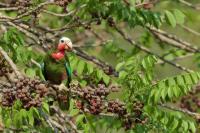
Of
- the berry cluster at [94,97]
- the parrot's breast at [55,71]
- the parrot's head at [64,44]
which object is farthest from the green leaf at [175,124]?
the parrot's head at [64,44]

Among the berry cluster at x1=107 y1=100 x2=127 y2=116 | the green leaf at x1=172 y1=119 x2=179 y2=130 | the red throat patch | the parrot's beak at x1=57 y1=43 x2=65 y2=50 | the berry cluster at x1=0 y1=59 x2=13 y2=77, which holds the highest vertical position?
the berry cluster at x1=0 y1=59 x2=13 y2=77

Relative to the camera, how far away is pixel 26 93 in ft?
16.1

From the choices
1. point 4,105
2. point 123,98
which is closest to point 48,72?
point 123,98

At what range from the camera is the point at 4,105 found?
5.01 meters

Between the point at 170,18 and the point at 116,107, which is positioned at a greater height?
the point at 170,18

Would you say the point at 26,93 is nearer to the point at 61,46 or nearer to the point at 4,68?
the point at 4,68

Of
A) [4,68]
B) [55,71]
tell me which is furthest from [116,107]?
[55,71]

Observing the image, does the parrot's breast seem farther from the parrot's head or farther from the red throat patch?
the parrot's head

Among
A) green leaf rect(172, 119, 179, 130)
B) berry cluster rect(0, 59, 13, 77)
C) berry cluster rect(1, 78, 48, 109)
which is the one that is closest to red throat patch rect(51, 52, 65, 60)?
berry cluster rect(0, 59, 13, 77)

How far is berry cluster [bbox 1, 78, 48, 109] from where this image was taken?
16.1ft

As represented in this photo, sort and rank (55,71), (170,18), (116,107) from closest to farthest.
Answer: (116,107), (55,71), (170,18)

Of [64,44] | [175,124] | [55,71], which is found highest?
[64,44]

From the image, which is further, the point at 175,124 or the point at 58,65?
the point at 58,65

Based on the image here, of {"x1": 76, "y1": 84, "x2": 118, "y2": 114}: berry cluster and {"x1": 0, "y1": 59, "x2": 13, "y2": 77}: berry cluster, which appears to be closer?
{"x1": 76, "y1": 84, "x2": 118, "y2": 114}: berry cluster
